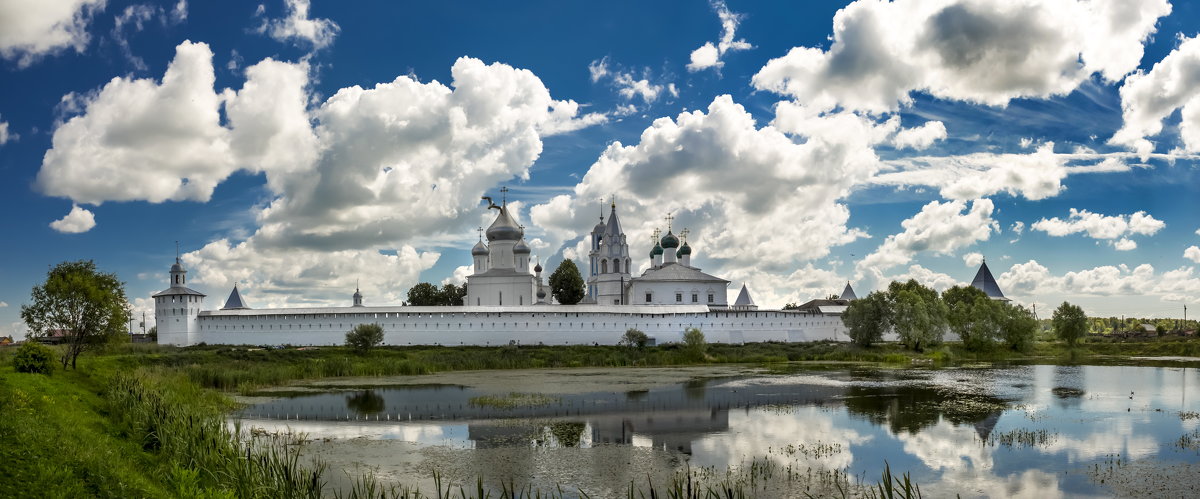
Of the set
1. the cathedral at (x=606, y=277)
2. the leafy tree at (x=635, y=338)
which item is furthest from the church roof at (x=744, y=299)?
the leafy tree at (x=635, y=338)

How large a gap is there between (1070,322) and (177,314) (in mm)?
42264

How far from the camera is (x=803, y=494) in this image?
9008mm

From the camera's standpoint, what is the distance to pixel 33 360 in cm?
1502

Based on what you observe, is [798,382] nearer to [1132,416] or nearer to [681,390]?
[681,390]

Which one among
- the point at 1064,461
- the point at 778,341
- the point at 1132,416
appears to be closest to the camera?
the point at 1064,461

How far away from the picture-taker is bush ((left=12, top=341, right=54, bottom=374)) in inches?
587

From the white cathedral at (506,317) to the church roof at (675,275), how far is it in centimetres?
6

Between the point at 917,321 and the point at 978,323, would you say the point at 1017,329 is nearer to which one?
the point at 978,323

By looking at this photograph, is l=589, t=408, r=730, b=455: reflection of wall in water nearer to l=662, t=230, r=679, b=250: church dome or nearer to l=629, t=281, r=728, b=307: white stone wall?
l=629, t=281, r=728, b=307: white stone wall

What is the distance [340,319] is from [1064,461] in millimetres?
31713

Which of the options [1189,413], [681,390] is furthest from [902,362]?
[1189,413]

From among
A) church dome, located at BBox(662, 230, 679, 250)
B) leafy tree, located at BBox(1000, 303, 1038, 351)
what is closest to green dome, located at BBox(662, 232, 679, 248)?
church dome, located at BBox(662, 230, 679, 250)

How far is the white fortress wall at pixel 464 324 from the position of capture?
37.3 metres

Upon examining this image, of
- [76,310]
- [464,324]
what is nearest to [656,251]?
[464,324]
